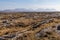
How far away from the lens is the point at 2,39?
15.9m

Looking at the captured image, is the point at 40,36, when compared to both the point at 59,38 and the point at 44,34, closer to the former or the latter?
the point at 44,34

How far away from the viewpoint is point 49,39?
12.9 meters

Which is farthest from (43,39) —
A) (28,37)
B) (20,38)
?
(20,38)

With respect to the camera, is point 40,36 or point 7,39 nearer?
point 40,36

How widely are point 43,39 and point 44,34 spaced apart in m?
1.09

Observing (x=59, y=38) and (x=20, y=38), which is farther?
(x=20, y=38)

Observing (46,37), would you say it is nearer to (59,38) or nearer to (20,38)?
(59,38)

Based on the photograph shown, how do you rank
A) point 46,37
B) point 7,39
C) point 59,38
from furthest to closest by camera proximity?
point 7,39
point 46,37
point 59,38

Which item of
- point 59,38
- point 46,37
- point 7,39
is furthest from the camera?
point 7,39

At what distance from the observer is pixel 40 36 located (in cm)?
1385

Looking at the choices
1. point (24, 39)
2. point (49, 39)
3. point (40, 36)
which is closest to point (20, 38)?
point (24, 39)

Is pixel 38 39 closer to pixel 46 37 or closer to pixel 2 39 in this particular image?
pixel 46 37

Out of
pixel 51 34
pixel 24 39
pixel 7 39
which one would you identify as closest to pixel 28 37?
pixel 24 39

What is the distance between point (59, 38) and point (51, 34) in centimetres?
173
